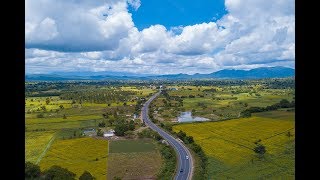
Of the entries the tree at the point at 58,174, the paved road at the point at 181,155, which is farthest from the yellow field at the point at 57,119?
the tree at the point at 58,174

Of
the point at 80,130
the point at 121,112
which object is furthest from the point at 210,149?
the point at 121,112

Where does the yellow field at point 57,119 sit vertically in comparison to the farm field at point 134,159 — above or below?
above

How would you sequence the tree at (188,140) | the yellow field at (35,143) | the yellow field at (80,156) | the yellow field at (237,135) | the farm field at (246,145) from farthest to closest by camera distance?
the tree at (188,140) < the yellow field at (35,143) < the yellow field at (237,135) < the yellow field at (80,156) < the farm field at (246,145)

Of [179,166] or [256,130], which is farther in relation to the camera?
[256,130]

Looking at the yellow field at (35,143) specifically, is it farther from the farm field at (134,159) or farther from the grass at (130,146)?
the grass at (130,146)

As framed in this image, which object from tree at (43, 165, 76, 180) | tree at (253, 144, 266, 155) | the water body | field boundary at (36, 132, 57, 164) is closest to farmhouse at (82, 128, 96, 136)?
field boundary at (36, 132, 57, 164)

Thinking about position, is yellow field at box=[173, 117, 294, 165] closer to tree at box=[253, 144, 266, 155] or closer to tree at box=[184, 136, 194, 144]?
tree at box=[253, 144, 266, 155]
